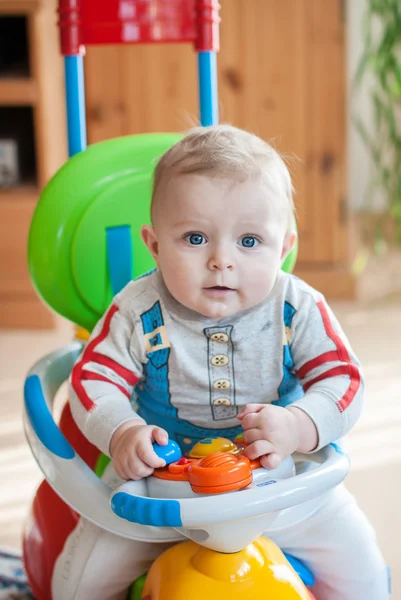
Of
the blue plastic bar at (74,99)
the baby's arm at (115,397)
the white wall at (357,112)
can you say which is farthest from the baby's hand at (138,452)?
the white wall at (357,112)

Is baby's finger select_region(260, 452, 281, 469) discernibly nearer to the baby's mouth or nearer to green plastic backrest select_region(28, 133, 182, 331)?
the baby's mouth

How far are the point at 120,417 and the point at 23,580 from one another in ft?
1.37

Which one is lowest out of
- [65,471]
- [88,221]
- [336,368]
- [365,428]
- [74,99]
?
[365,428]

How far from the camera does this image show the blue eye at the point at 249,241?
89 cm

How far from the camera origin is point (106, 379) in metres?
0.93

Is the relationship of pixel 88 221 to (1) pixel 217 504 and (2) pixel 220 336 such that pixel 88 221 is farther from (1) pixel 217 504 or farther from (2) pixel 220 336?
(1) pixel 217 504

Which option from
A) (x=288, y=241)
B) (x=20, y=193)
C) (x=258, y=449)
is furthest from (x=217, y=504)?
(x=20, y=193)

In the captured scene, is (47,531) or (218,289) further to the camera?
(47,531)

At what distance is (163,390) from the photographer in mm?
966

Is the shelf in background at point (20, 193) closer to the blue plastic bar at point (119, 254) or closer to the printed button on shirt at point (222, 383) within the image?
the blue plastic bar at point (119, 254)

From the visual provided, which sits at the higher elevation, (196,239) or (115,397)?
A: (196,239)

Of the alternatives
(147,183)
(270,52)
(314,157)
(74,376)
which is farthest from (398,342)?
(74,376)

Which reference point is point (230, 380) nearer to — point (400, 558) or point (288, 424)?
point (288, 424)

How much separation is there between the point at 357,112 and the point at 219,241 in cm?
185
